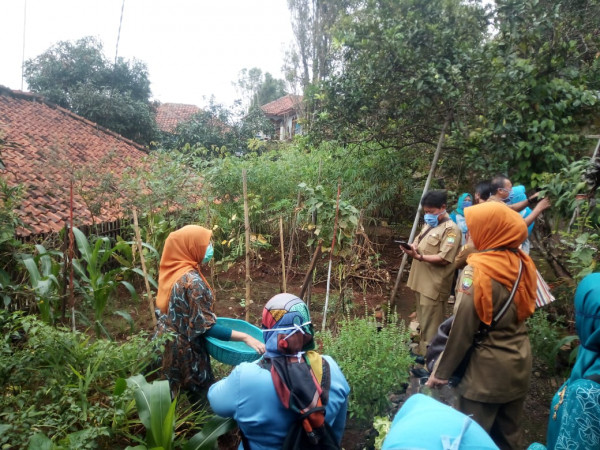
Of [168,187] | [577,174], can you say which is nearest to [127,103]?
[168,187]

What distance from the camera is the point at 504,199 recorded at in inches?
146

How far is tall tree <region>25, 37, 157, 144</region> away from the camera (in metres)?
13.5

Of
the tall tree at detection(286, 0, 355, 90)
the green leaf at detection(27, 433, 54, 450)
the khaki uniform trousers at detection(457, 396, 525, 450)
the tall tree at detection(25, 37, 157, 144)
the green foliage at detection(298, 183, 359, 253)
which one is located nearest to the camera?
the green leaf at detection(27, 433, 54, 450)

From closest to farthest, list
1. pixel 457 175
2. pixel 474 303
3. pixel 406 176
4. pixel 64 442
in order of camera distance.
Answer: pixel 64 442 < pixel 474 303 < pixel 457 175 < pixel 406 176

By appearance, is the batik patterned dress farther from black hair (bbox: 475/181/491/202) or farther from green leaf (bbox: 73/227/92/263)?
black hair (bbox: 475/181/491/202)

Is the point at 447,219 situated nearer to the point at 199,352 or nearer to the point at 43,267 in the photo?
the point at 199,352

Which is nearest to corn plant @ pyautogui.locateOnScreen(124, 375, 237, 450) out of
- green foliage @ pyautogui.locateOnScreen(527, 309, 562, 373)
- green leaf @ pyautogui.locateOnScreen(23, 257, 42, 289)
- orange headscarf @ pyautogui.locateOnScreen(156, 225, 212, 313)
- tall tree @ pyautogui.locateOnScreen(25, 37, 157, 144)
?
orange headscarf @ pyautogui.locateOnScreen(156, 225, 212, 313)

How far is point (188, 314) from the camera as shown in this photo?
2355 millimetres

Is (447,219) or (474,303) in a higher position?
(447,219)

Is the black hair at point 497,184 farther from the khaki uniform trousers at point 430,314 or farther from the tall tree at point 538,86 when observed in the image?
the khaki uniform trousers at point 430,314

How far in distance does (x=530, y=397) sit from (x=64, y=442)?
3474 mm

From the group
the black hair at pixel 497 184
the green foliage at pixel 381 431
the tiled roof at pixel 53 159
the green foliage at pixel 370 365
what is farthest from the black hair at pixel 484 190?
the tiled roof at pixel 53 159

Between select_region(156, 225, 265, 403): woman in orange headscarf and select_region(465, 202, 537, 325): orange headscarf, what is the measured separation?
1.24 meters

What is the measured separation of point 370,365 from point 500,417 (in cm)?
76
